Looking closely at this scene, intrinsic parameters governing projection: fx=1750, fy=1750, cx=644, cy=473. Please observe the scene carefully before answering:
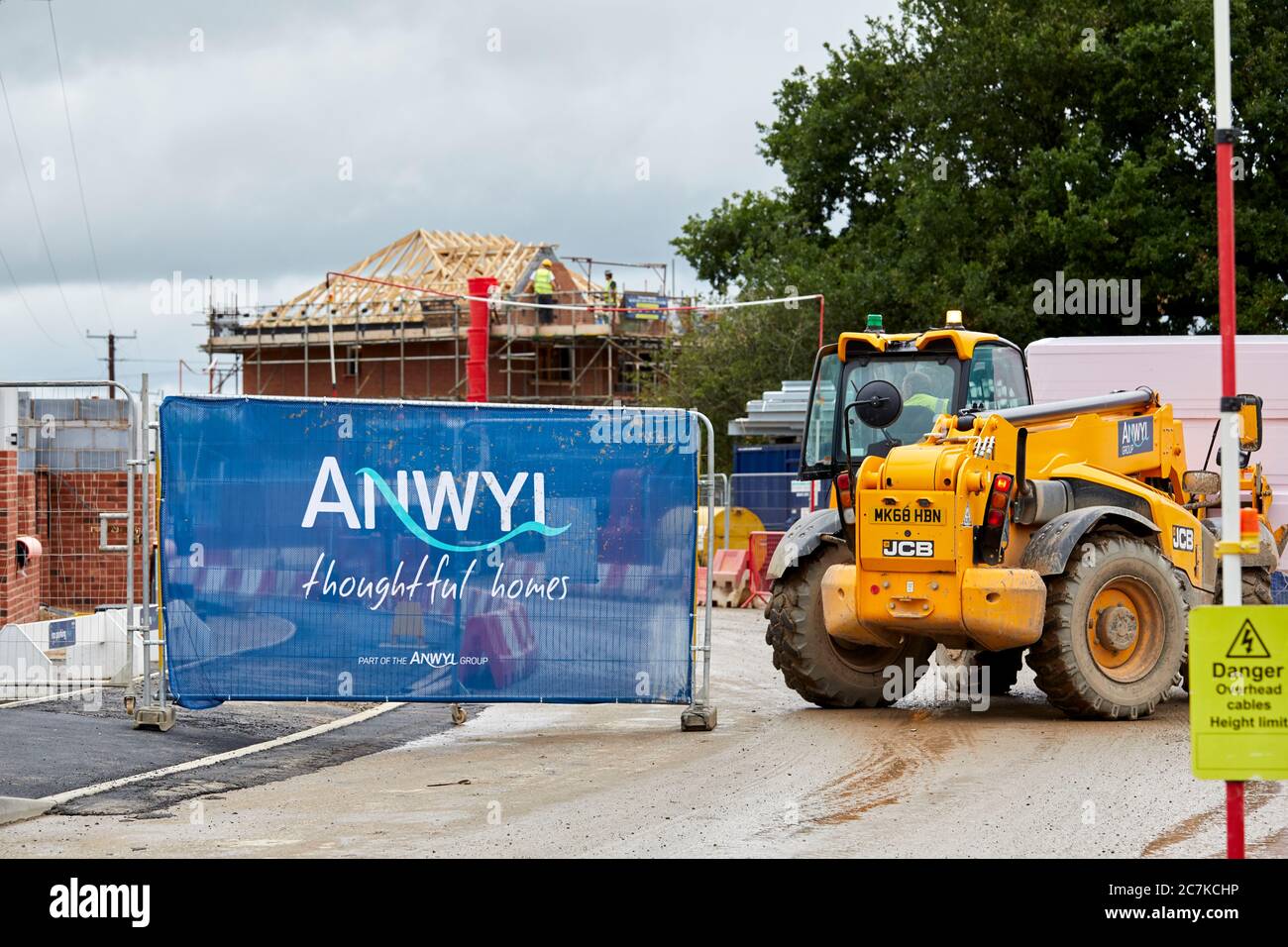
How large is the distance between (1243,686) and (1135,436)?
8.39 meters

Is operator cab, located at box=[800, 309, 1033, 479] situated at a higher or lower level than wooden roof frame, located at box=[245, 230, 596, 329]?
lower

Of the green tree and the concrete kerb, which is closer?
the concrete kerb

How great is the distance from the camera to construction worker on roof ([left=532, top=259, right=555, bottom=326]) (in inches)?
2088

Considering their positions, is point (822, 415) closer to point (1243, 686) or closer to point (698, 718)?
point (698, 718)

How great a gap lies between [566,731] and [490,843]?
15.9 feet

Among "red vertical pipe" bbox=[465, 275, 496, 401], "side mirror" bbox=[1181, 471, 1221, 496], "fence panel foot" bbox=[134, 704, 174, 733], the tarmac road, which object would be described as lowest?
the tarmac road

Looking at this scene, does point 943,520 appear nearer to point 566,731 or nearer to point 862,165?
point 566,731

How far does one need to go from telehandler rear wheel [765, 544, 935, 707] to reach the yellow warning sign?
7.70m

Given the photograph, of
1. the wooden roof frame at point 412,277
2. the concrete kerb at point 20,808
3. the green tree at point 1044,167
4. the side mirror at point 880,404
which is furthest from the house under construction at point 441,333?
the concrete kerb at point 20,808

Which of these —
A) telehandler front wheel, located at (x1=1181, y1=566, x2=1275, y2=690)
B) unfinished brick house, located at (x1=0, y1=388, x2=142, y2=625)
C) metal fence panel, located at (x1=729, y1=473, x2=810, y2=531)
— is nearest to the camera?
telehandler front wheel, located at (x1=1181, y1=566, x2=1275, y2=690)

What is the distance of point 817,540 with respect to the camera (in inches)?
557

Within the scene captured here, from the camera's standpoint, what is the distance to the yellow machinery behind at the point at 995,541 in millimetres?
12750
